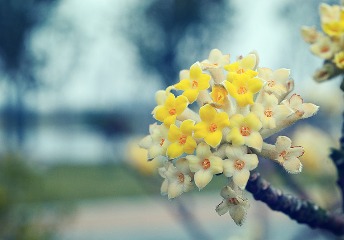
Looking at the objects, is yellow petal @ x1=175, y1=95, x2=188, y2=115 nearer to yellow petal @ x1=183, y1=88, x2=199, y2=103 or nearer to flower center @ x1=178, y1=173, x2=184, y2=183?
yellow petal @ x1=183, y1=88, x2=199, y2=103

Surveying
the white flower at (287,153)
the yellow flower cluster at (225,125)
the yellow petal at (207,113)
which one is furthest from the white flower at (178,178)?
the white flower at (287,153)

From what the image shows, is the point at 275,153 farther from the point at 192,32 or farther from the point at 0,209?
the point at 192,32

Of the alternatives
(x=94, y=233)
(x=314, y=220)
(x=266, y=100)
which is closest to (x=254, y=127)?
(x=266, y=100)

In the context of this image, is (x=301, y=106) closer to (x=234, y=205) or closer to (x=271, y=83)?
(x=271, y=83)

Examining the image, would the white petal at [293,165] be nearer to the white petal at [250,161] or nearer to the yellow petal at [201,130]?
the white petal at [250,161]

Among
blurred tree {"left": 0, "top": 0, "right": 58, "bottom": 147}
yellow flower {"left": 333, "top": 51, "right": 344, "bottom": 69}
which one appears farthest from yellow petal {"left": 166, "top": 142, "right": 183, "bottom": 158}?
blurred tree {"left": 0, "top": 0, "right": 58, "bottom": 147}

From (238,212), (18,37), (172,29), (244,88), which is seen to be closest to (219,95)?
(244,88)

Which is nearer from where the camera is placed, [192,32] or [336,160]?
[336,160]

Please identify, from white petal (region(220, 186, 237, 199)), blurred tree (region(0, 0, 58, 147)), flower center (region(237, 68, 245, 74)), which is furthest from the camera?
blurred tree (region(0, 0, 58, 147))
